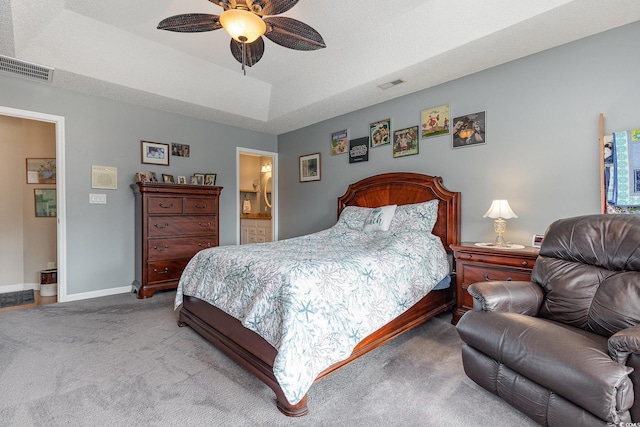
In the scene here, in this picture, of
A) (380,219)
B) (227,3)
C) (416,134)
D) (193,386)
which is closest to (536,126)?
(416,134)

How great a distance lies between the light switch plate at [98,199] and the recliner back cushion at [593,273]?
4615mm

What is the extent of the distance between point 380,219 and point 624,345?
7.44ft

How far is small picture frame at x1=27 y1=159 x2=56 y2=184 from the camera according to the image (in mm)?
4190

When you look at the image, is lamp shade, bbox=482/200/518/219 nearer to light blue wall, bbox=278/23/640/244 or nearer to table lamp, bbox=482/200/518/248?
table lamp, bbox=482/200/518/248

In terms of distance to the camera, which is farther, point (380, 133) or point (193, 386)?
point (380, 133)

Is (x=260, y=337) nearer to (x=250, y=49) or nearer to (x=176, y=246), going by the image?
(x=250, y=49)

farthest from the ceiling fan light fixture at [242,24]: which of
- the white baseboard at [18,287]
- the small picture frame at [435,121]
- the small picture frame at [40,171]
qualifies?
the white baseboard at [18,287]

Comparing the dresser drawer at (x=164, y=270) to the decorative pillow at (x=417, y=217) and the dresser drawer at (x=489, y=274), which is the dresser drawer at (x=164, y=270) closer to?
the decorative pillow at (x=417, y=217)

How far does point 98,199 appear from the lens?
3.79 meters

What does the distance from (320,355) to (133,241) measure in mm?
3530

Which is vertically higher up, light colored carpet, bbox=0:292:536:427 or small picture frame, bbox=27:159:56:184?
small picture frame, bbox=27:159:56:184

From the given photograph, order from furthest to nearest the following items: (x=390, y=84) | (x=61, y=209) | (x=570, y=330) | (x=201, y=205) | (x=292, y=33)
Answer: (x=201, y=205)
(x=61, y=209)
(x=390, y=84)
(x=292, y=33)
(x=570, y=330)

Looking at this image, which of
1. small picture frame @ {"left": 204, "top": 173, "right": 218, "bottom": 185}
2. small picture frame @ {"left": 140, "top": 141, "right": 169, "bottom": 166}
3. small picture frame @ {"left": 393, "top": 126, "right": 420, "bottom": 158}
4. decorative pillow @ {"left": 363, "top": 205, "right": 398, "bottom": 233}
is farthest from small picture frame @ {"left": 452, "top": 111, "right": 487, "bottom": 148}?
small picture frame @ {"left": 140, "top": 141, "right": 169, "bottom": 166}

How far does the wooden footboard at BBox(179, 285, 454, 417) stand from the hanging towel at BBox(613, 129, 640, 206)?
158cm
